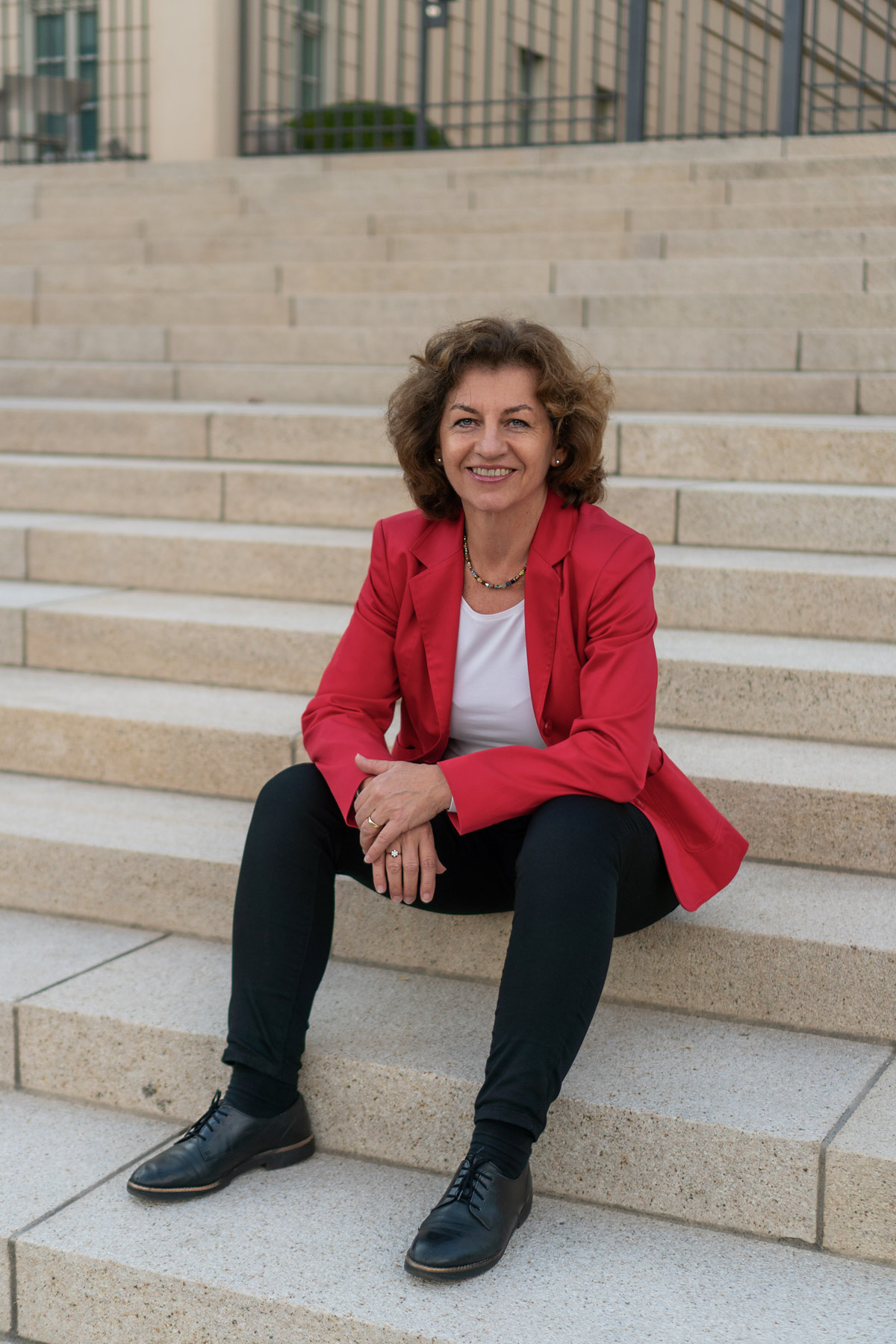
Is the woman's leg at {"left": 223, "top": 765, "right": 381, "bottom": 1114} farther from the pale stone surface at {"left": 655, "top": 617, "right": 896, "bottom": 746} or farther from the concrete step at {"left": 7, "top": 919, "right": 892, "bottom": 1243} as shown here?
the pale stone surface at {"left": 655, "top": 617, "right": 896, "bottom": 746}

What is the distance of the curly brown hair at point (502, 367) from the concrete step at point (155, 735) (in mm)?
817

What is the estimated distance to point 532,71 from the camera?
1095cm

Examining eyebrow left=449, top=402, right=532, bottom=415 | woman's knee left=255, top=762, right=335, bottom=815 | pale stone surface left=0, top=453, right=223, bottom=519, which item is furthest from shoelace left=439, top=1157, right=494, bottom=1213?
pale stone surface left=0, top=453, right=223, bottom=519

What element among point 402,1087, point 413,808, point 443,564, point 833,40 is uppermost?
point 833,40

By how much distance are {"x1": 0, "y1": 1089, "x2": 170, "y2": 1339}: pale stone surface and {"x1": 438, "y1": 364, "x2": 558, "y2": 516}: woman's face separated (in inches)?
51.0

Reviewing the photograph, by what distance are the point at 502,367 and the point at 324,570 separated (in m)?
1.51

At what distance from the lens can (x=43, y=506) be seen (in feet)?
14.5

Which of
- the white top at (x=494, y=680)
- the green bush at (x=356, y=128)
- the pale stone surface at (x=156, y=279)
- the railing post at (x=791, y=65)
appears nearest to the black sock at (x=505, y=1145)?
the white top at (x=494, y=680)

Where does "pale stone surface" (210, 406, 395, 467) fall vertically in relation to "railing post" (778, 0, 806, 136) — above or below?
below

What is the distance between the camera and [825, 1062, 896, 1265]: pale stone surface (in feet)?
6.37

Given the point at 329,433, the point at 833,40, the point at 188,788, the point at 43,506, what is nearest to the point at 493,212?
the point at 329,433

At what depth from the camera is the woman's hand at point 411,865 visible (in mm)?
2141

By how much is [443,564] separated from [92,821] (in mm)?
1133

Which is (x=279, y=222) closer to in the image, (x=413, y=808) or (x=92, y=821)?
(x=92, y=821)
